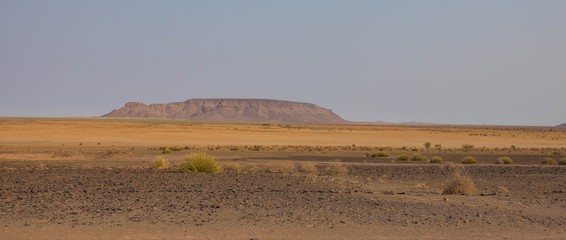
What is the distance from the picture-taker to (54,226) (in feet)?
35.6

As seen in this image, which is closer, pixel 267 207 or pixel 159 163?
→ pixel 267 207

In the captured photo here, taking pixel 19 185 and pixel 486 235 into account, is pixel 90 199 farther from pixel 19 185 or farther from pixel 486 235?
pixel 486 235

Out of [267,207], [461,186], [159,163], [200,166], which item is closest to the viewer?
[267,207]

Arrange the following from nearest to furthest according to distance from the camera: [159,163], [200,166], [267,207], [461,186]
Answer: [267,207] → [461,186] → [200,166] → [159,163]

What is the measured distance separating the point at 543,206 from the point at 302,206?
641cm

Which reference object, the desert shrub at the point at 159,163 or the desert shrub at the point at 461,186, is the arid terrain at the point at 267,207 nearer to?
the desert shrub at the point at 461,186

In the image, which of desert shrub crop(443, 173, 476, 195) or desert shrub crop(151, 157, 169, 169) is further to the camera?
desert shrub crop(151, 157, 169, 169)

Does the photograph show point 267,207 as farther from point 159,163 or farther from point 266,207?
point 159,163

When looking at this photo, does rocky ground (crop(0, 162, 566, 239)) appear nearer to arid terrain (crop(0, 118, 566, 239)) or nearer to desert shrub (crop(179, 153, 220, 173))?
arid terrain (crop(0, 118, 566, 239))

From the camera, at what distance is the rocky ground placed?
10.6 meters

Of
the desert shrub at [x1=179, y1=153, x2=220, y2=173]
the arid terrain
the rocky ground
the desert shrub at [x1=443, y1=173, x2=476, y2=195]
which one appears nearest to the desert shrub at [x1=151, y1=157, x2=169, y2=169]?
the desert shrub at [x1=179, y1=153, x2=220, y2=173]

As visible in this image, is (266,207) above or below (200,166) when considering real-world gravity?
below

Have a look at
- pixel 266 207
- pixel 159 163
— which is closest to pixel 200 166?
pixel 159 163

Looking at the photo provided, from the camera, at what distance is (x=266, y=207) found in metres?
13.6
